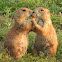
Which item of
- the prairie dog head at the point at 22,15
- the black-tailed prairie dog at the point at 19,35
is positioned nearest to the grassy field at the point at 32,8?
the black-tailed prairie dog at the point at 19,35

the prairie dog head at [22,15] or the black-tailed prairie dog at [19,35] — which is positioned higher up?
the prairie dog head at [22,15]

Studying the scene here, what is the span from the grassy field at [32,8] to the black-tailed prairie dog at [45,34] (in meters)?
0.24

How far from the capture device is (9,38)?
5637 millimetres

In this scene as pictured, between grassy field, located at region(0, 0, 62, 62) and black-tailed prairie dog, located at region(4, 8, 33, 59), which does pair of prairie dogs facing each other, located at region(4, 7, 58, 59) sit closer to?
black-tailed prairie dog, located at region(4, 8, 33, 59)

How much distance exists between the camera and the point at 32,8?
28.9ft

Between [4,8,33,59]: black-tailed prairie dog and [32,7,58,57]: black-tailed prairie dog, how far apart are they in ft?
0.71

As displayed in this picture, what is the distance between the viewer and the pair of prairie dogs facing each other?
561 cm

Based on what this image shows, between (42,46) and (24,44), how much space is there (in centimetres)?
47

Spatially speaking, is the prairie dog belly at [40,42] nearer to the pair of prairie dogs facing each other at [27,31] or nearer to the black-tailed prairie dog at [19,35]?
the pair of prairie dogs facing each other at [27,31]

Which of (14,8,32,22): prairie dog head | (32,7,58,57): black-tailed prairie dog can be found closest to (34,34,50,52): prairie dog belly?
(32,7,58,57): black-tailed prairie dog

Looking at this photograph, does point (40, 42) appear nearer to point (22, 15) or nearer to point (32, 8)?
point (22, 15)

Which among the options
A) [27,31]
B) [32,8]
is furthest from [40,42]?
[32,8]

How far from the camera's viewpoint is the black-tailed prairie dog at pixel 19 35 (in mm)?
5598

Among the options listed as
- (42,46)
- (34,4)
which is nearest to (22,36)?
(42,46)
